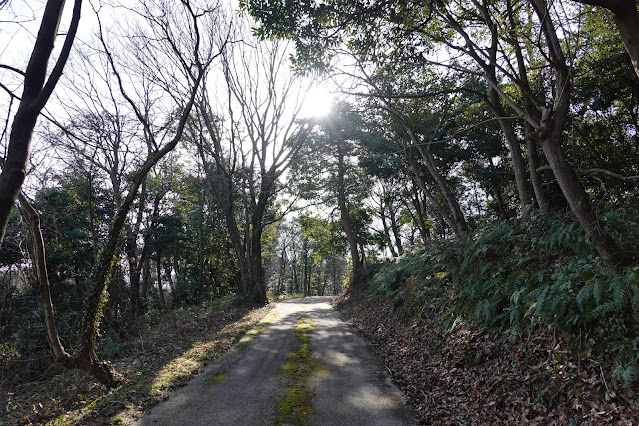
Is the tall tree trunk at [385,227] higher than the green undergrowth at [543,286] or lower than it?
higher

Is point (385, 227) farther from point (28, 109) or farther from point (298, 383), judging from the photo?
point (28, 109)

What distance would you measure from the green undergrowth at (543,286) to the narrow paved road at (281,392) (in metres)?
2.11

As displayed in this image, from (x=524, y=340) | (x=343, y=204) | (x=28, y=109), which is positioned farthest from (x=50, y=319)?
(x=343, y=204)

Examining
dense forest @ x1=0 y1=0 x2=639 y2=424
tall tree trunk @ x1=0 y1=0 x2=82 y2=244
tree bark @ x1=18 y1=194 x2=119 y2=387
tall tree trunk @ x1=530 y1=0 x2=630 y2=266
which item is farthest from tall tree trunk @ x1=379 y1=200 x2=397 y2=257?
tall tree trunk @ x1=0 y1=0 x2=82 y2=244

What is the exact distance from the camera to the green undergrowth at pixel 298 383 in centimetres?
455

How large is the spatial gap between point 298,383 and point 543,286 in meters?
4.36

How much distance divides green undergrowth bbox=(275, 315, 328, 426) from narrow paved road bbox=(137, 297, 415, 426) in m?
0.02

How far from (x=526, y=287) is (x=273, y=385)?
181 inches

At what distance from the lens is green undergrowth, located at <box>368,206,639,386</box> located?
404 cm

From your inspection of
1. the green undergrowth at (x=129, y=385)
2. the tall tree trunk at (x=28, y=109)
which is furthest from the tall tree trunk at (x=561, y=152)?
the green undergrowth at (x=129, y=385)

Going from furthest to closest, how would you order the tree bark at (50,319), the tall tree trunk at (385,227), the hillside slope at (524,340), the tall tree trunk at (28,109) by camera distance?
the tall tree trunk at (385,227)
the tree bark at (50,319)
the hillside slope at (524,340)
the tall tree trunk at (28,109)

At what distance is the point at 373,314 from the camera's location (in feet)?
42.5

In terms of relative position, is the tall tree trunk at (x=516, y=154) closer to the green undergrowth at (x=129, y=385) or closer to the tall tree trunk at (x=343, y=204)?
the green undergrowth at (x=129, y=385)

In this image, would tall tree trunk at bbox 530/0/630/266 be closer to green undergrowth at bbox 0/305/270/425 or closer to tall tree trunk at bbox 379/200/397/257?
green undergrowth at bbox 0/305/270/425
